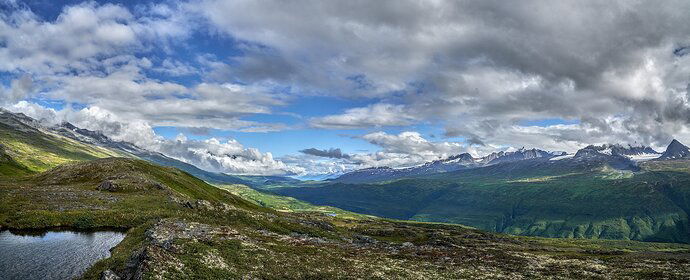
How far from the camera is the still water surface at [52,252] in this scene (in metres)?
39.9

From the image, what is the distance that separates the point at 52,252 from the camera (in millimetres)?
47125

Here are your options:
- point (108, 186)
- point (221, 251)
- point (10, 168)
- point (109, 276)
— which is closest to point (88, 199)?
point (108, 186)

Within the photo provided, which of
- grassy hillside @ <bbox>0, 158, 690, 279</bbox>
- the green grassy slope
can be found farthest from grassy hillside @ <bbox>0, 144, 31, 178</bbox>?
grassy hillside @ <bbox>0, 158, 690, 279</bbox>

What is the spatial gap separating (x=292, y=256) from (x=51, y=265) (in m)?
26.1

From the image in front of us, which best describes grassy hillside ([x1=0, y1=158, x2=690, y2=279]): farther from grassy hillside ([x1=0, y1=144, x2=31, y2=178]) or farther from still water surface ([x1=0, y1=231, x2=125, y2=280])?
grassy hillside ([x1=0, y1=144, x2=31, y2=178])

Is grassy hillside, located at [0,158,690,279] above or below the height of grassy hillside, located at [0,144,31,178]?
below

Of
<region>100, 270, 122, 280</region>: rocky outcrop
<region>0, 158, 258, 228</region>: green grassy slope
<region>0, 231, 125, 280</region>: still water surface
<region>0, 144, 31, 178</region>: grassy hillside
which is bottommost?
<region>0, 231, 125, 280</region>: still water surface

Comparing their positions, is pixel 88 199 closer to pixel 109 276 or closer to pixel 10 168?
pixel 109 276

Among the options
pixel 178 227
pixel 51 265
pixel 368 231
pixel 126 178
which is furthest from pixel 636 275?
pixel 126 178

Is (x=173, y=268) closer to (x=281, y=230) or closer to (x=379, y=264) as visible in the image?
(x=379, y=264)

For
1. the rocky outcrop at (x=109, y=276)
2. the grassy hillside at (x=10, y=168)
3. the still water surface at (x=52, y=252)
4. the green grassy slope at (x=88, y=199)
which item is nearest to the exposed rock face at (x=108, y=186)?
the green grassy slope at (x=88, y=199)

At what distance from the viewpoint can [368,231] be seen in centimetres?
14300

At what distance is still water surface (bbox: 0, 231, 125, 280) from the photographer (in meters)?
39.9

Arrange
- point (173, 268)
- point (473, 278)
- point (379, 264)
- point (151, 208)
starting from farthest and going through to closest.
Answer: point (151, 208) → point (379, 264) → point (473, 278) → point (173, 268)
